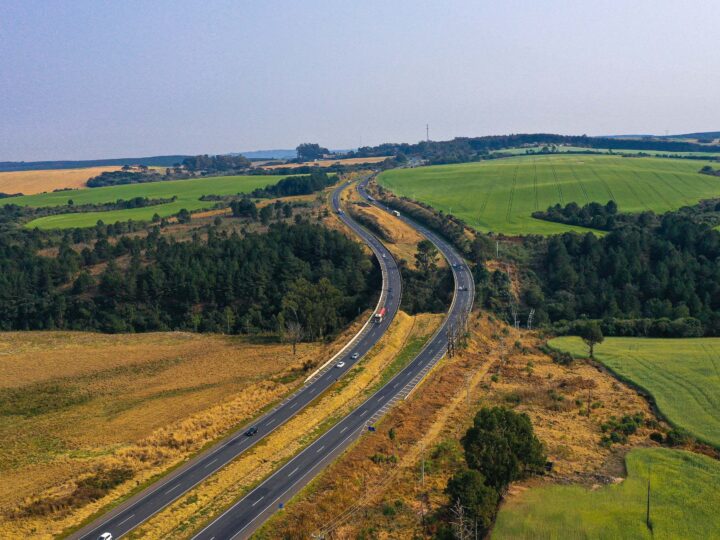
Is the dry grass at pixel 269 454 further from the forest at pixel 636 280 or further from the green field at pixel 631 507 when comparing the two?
the forest at pixel 636 280

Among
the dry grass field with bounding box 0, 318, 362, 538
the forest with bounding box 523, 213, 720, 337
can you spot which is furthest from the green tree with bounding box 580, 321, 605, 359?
the dry grass field with bounding box 0, 318, 362, 538

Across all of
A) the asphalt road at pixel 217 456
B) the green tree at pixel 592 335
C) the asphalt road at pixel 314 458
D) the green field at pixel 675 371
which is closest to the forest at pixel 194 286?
the asphalt road at pixel 217 456

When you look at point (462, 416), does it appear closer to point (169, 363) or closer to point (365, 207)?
point (169, 363)

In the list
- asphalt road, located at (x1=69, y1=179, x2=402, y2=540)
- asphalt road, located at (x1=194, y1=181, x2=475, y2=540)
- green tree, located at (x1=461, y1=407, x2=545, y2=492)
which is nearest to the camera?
asphalt road, located at (x1=194, y1=181, x2=475, y2=540)

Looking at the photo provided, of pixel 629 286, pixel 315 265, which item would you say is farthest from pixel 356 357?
pixel 629 286

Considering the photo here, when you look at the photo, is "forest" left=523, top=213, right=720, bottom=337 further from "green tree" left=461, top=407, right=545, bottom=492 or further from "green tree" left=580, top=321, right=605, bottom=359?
"green tree" left=461, top=407, right=545, bottom=492

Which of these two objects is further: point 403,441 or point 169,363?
point 169,363

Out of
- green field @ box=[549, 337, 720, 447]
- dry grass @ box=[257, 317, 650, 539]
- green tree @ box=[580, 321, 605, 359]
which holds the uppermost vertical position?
green tree @ box=[580, 321, 605, 359]
